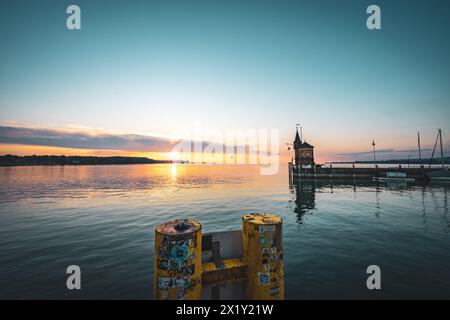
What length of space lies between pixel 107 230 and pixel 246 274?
43.3 ft

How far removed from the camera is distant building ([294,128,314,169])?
A: 5256cm

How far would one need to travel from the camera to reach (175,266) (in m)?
3.28

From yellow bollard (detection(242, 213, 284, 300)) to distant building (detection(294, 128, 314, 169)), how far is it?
52931 mm

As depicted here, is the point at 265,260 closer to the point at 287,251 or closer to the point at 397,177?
the point at 287,251

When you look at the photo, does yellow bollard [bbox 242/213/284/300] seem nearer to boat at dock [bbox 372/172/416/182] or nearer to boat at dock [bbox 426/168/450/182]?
boat at dock [bbox 372/172/416/182]

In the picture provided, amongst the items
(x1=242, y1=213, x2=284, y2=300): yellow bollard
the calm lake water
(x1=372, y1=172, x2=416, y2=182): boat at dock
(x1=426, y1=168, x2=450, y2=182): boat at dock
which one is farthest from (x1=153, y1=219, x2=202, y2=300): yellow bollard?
(x1=426, y1=168, x2=450, y2=182): boat at dock

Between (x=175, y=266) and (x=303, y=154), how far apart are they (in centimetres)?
5485

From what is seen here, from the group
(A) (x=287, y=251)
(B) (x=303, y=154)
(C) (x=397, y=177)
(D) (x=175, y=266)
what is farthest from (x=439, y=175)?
(D) (x=175, y=266)

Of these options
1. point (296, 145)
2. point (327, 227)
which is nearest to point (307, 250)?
point (327, 227)

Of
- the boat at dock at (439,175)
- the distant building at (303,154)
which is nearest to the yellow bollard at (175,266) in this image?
the distant building at (303,154)

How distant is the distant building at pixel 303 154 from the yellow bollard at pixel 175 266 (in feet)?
177

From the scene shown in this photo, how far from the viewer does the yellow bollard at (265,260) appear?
381cm

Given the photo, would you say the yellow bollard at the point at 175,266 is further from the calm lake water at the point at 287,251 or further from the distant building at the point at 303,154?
the distant building at the point at 303,154
